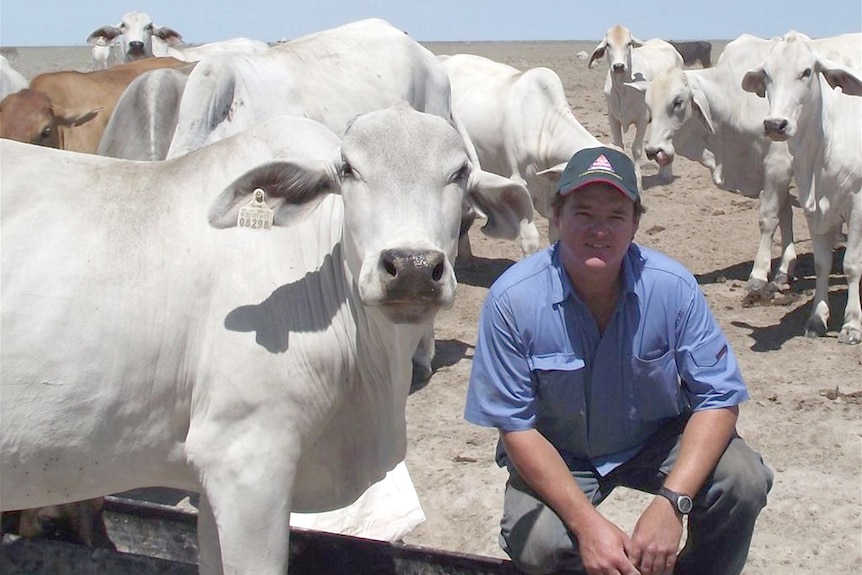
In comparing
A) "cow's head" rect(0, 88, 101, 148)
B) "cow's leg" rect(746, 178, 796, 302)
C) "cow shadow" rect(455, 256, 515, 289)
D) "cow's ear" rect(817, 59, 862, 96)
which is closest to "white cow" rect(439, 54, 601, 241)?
"cow shadow" rect(455, 256, 515, 289)

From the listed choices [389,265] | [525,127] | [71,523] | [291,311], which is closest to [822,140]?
[525,127]

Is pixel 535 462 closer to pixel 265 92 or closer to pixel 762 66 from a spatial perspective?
pixel 265 92

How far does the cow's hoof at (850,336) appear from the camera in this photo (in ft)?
23.4

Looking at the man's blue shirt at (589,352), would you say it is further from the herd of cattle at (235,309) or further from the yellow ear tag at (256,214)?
the yellow ear tag at (256,214)

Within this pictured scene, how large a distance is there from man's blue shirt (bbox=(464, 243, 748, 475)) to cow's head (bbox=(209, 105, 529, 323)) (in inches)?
11.8

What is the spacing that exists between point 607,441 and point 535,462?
0.32 m

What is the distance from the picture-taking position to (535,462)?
3008mm

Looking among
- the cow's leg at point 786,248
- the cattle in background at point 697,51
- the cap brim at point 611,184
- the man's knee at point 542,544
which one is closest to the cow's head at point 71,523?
the man's knee at point 542,544

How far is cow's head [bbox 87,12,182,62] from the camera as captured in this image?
12711mm

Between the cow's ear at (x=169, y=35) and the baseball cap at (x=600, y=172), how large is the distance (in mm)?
11101

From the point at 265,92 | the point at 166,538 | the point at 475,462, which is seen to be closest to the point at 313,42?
the point at 265,92

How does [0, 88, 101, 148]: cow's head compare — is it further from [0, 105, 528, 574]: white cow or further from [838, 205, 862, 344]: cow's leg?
[838, 205, 862, 344]: cow's leg

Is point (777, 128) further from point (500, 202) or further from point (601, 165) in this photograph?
point (601, 165)

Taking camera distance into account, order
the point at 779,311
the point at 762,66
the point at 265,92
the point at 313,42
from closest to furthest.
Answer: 1. the point at 265,92
2. the point at 313,42
3. the point at 762,66
4. the point at 779,311
